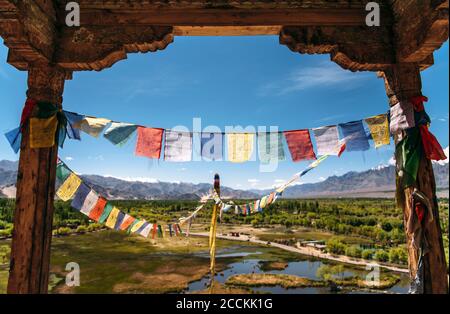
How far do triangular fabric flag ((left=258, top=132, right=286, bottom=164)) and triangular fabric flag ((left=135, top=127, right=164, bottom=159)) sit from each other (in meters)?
1.83

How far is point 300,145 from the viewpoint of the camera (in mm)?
4988

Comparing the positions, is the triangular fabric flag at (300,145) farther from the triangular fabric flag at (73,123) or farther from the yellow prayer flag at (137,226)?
the triangular fabric flag at (73,123)

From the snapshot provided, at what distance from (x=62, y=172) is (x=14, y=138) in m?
0.84

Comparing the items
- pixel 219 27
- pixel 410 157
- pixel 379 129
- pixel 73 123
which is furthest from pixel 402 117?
pixel 73 123

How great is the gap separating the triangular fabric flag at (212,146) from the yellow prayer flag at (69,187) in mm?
2186

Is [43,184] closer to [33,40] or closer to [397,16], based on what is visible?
[33,40]

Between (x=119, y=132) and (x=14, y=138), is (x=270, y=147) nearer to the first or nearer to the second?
(x=119, y=132)

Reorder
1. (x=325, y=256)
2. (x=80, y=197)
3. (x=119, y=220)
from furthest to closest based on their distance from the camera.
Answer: (x=325, y=256)
(x=119, y=220)
(x=80, y=197)

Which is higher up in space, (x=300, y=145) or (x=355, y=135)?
(x=355, y=135)

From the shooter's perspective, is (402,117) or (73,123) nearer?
(402,117)

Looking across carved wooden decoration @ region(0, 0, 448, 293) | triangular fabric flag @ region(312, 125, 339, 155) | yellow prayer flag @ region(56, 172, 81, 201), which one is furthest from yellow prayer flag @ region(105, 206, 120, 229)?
triangular fabric flag @ region(312, 125, 339, 155)

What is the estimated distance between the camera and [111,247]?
38.1 meters

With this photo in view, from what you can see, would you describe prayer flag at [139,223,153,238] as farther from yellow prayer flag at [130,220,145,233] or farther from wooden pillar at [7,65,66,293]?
wooden pillar at [7,65,66,293]
